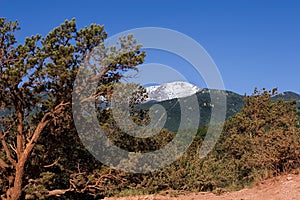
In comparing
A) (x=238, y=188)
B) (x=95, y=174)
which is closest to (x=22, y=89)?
(x=95, y=174)

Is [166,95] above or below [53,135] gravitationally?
above

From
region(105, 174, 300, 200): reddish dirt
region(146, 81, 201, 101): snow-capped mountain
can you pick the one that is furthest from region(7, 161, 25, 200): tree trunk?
region(146, 81, 201, 101): snow-capped mountain

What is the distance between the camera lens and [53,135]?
1459cm

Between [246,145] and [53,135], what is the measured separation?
1540 cm

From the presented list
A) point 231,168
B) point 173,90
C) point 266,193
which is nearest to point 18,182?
point 173,90

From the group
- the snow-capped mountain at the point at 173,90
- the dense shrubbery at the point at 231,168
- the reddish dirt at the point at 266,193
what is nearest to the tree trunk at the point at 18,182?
the dense shrubbery at the point at 231,168

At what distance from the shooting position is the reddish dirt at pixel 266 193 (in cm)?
1001

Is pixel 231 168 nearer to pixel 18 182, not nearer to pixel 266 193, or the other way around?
pixel 266 193

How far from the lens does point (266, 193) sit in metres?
10.5

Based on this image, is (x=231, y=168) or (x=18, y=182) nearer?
(x=18, y=182)

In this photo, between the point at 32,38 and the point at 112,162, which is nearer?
the point at 32,38

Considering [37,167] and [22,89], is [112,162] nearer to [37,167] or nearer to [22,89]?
[37,167]

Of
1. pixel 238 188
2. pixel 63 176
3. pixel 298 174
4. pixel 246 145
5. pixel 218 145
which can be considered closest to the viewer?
pixel 298 174

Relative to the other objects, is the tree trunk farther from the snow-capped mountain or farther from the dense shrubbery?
the snow-capped mountain
